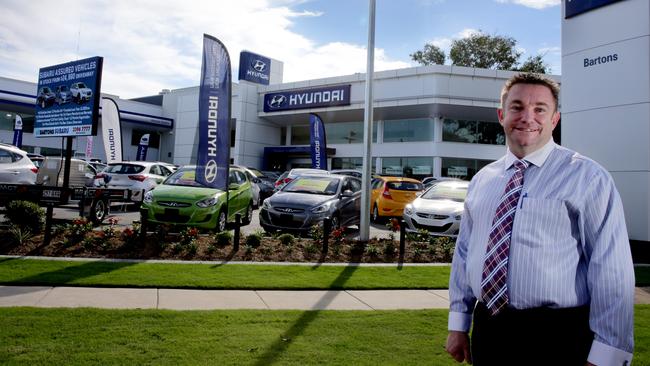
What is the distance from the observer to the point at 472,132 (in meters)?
33.8

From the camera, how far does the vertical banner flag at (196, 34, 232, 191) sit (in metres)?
10.4

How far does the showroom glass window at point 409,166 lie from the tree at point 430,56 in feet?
67.8

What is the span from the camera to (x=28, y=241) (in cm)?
802

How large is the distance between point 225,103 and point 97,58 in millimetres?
3925

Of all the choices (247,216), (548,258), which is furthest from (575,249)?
(247,216)

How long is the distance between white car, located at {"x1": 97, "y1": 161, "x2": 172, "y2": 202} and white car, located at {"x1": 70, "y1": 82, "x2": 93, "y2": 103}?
359cm

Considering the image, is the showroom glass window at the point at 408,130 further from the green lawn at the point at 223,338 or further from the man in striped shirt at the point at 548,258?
the man in striped shirt at the point at 548,258

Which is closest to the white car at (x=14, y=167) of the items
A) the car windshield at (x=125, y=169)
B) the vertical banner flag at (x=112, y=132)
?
the car windshield at (x=125, y=169)

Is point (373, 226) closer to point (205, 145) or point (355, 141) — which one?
point (205, 145)

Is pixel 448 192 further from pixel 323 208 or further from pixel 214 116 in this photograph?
pixel 214 116

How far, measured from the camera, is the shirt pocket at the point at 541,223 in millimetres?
1905

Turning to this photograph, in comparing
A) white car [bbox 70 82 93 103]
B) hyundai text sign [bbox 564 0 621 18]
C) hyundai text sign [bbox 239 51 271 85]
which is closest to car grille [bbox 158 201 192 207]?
white car [bbox 70 82 93 103]

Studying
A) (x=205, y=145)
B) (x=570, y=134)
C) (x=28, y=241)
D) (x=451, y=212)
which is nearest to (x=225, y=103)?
(x=205, y=145)

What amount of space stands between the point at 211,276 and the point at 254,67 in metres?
40.1
